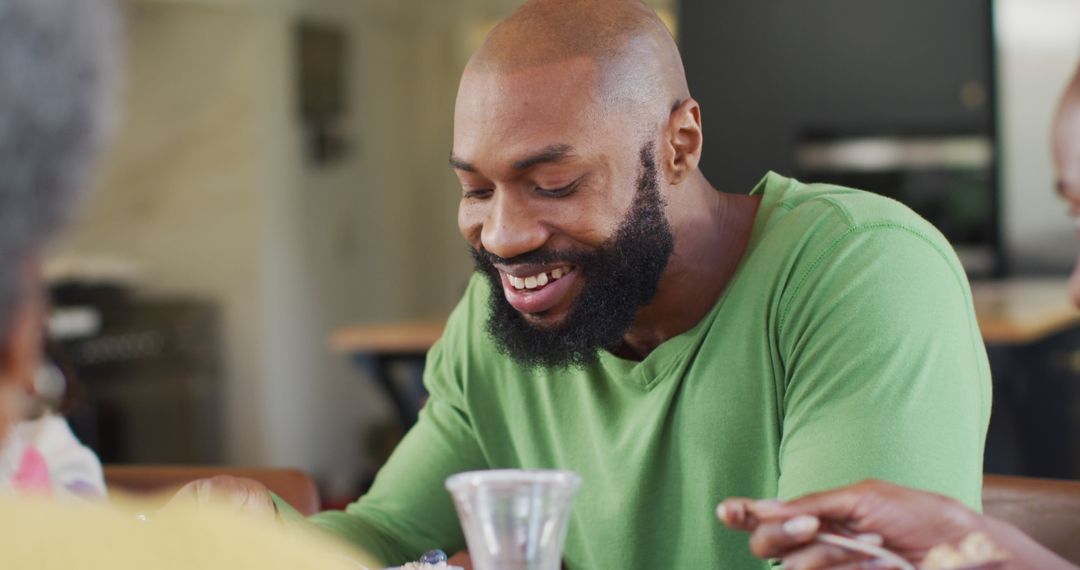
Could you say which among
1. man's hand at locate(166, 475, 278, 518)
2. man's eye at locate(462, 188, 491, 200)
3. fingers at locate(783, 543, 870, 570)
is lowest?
man's hand at locate(166, 475, 278, 518)

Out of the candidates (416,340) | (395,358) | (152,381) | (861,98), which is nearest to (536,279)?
(416,340)

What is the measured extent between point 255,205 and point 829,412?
16.0 ft

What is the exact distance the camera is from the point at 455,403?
174cm

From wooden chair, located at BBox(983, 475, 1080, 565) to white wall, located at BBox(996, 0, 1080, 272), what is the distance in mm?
4559

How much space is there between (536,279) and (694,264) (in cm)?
19

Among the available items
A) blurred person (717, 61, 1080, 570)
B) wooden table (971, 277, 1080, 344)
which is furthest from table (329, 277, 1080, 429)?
blurred person (717, 61, 1080, 570)

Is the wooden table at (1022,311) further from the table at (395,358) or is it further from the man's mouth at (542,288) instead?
the man's mouth at (542,288)

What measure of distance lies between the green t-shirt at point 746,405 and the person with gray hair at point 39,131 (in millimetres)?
852

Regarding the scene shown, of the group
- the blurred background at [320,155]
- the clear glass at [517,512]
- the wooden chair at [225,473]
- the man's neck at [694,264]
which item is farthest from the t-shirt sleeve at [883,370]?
the blurred background at [320,155]

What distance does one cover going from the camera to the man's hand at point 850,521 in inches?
37.8

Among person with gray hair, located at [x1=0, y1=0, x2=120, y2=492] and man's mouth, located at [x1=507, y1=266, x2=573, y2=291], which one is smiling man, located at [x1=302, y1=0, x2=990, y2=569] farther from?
person with gray hair, located at [x1=0, y1=0, x2=120, y2=492]

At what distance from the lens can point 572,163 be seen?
1.47 m

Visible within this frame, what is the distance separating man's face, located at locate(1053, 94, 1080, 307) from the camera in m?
0.94

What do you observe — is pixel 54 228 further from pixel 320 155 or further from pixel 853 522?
pixel 320 155
